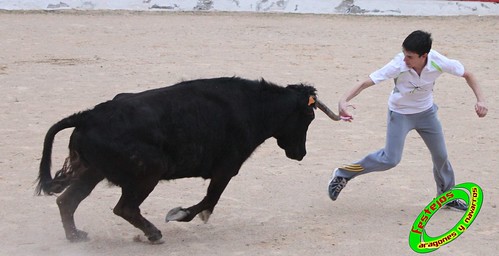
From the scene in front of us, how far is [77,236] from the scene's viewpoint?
5773 millimetres

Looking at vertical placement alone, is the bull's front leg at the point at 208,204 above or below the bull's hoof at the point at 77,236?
above

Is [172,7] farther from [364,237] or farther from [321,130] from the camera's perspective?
[364,237]

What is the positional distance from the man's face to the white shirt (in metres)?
0.04

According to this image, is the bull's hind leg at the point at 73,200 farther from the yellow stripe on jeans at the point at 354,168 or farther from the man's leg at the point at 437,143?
the man's leg at the point at 437,143

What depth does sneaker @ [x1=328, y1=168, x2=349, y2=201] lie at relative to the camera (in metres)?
6.67

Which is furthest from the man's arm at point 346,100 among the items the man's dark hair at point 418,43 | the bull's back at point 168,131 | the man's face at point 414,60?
the bull's back at point 168,131

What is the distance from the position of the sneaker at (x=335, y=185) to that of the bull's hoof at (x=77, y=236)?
1.86 metres

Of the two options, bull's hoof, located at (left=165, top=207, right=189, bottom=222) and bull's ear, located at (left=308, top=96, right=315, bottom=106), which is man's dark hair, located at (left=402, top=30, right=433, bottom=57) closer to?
bull's ear, located at (left=308, top=96, right=315, bottom=106)

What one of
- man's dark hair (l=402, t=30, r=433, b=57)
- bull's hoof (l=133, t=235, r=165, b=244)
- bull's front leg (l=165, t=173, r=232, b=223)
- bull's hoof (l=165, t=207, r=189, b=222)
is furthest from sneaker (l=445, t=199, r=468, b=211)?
bull's hoof (l=133, t=235, r=165, b=244)

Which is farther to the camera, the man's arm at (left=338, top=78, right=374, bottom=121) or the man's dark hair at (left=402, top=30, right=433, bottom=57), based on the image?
the man's arm at (left=338, top=78, right=374, bottom=121)

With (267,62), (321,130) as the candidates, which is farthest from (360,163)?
(267,62)

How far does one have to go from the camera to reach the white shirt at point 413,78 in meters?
6.25

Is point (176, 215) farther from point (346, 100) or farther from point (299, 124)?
point (346, 100)

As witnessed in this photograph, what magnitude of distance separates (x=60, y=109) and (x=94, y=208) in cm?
338
